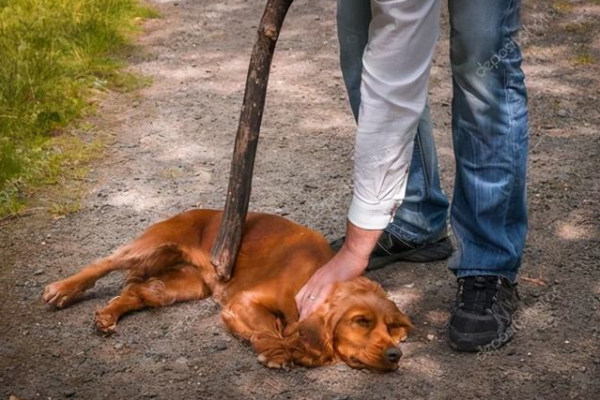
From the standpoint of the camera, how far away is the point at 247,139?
3.55 metres

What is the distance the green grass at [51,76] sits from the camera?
4938 mm

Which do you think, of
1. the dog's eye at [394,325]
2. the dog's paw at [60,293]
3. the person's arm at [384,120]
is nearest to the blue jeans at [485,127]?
the person's arm at [384,120]

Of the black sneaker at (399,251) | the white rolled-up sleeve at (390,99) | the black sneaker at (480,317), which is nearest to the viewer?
the white rolled-up sleeve at (390,99)

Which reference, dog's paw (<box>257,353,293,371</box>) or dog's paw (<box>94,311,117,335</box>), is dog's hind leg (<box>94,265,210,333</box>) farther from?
dog's paw (<box>257,353,293,371</box>)

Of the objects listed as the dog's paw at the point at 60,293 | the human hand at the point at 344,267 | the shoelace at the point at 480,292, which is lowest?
the dog's paw at the point at 60,293

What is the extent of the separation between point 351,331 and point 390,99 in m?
0.78

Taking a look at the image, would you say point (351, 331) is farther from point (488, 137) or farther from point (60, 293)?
point (60, 293)

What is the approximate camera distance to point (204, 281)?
3.80 metres

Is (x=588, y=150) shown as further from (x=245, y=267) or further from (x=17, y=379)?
(x=17, y=379)

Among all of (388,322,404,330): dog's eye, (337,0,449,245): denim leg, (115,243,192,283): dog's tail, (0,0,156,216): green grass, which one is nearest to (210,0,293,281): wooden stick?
(115,243,192,283): dog's tail

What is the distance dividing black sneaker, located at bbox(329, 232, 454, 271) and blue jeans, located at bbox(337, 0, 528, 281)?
0.50m

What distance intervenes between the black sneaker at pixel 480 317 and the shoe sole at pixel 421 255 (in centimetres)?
53

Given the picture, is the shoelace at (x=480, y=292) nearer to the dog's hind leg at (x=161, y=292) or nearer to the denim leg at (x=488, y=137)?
the denim leg at (x=488, y=137)

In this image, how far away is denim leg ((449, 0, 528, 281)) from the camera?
309cm
